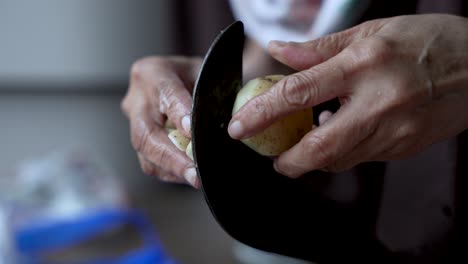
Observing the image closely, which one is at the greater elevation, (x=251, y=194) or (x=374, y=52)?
(x=374, y=52)

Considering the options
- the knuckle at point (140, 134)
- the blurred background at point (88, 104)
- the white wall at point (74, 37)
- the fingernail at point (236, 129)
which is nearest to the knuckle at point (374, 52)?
the fingernail at point (236, 129)

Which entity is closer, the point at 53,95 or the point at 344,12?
the point at 344,12

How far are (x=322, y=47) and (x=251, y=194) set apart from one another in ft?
0.49

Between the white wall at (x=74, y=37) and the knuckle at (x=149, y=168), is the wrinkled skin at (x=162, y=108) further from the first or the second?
the white wall at (x=74, y=37)

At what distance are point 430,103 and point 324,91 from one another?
0.31 ft

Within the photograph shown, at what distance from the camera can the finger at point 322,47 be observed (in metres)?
0.45

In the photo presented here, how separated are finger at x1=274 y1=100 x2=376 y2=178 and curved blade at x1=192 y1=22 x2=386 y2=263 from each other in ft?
0.19

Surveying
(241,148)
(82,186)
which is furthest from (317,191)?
(82,186)

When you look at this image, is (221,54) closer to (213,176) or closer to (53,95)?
(213,176)

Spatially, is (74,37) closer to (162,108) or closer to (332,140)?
(162,108)

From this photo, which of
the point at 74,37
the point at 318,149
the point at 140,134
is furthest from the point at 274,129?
the point at 74,37

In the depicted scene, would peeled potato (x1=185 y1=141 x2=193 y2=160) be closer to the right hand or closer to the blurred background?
the right hand

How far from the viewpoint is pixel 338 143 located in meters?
0.42

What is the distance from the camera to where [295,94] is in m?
0.41
